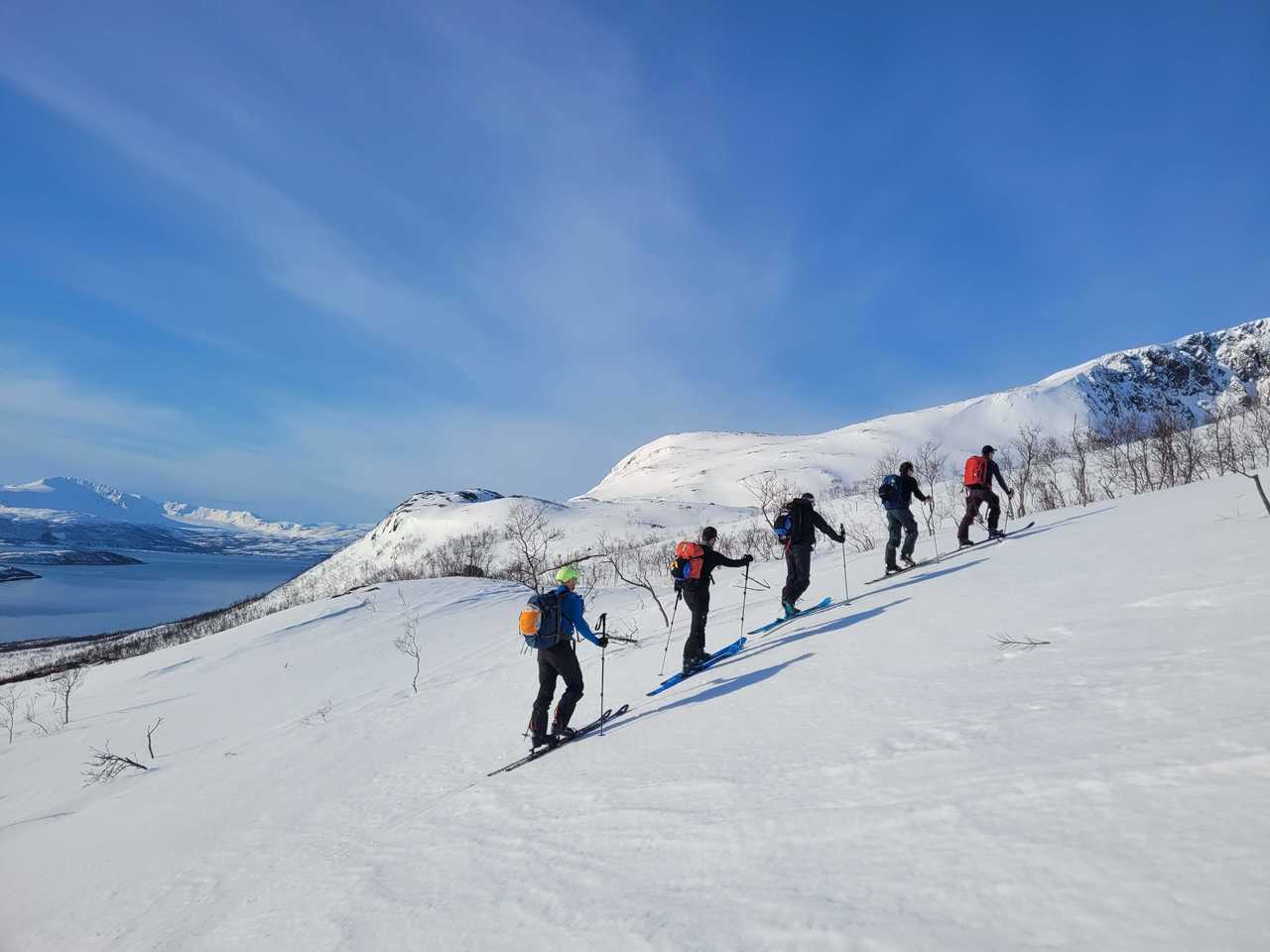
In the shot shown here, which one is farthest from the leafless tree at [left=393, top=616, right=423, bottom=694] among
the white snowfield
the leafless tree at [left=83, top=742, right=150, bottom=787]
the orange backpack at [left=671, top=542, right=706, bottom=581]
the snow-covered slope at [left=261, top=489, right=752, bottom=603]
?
the snow-covered slope at [left=261, top=489, right=752, bottom=603]

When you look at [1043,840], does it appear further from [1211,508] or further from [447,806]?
[1211,508]

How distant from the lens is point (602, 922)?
2.77m

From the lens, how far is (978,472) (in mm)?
11203

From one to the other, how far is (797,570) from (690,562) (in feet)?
6.93

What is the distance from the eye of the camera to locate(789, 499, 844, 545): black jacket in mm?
9305

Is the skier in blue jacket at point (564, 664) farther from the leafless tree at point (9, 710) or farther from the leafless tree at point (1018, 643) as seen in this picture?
the leafless tree at point (9, 710)

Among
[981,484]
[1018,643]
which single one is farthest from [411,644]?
[1018,643]

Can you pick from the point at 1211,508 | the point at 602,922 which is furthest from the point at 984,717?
the point at 1211,508

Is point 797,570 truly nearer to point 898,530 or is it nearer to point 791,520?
point 791,520

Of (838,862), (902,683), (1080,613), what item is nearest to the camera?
(838,862)

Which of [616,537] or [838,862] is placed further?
[616,537]

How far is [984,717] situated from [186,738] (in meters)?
17.3

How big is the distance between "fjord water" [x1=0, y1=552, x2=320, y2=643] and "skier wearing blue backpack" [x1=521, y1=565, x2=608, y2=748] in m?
85.9

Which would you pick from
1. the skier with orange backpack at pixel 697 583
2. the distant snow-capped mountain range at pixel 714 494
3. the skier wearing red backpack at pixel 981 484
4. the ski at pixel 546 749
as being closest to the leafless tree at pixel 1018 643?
the skier with orange backpack at pixel 697 583
